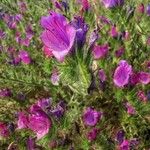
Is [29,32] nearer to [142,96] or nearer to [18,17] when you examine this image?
[18,17]

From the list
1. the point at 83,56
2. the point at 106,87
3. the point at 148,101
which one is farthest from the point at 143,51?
the point at 83,56

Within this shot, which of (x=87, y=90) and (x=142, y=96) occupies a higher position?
(x=87, y=90)

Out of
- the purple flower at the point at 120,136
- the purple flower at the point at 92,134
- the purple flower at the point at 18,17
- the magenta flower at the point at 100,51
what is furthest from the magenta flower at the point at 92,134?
the purple flower at the point at 18,17

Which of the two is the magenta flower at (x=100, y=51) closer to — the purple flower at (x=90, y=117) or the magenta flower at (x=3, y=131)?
the purple flower at (x=90, y=117)

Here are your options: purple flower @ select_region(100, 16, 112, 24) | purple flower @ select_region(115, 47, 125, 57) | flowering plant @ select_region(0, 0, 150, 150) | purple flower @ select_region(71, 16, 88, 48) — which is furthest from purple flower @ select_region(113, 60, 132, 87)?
purple flower @ select_region(100, 16, 112, 24)

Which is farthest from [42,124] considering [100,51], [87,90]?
[100,51]
